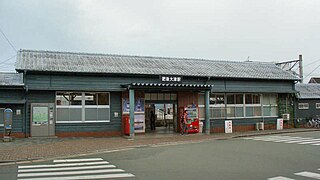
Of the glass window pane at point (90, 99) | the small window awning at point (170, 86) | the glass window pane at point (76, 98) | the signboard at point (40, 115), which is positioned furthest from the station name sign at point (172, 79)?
the signboard at point (40, 115)

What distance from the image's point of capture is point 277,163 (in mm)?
11281

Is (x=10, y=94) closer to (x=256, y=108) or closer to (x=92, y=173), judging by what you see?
(x=92, y=173)

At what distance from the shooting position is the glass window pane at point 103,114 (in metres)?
22.6

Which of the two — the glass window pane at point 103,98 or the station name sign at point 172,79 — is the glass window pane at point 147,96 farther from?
the glass window pane at point 103,98

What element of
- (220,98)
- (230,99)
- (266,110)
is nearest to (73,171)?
(220,98)

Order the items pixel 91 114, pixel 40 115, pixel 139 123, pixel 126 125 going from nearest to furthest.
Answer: pixel 40 115 < pixel 91 114 < pixel 126 125 < pixel 139 123

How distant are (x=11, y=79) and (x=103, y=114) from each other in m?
5.88

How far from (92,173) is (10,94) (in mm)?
12799

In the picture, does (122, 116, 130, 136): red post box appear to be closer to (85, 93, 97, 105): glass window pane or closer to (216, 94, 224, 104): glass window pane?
(85, 93, 97, 105): glass window pane

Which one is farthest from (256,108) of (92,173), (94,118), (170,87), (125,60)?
(92,173)

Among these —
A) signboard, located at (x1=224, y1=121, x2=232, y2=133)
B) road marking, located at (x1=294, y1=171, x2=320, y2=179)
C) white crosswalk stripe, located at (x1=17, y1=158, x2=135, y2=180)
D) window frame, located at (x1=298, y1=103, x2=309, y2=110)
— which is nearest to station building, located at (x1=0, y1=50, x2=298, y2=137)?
signboard, located at (x1=224, y1=121, x2=232, y2=133)

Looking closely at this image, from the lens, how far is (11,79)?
21016 mm

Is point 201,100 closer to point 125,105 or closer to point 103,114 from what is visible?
point 125,105

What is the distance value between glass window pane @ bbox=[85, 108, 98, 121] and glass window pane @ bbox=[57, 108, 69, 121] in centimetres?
122
